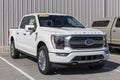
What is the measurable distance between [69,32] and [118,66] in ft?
9.77

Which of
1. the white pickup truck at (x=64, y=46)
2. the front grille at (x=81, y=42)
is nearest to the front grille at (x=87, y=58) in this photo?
the white pickup truck at (x=64, y=46)

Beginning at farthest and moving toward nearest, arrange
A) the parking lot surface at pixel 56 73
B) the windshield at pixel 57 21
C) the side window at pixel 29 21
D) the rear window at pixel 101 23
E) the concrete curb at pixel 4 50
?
the rear window at pixel 101 23 < the concrete curb at pixel 4 50 < the side window at pixel 29 21 < the windshield at pixel 57 21 < the parking lot surface at pixel 56 73

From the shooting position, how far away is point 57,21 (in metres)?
10.1

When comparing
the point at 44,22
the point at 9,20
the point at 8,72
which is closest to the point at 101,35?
the point at 44,22

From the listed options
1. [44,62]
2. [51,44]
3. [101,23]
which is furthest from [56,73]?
[101,23]

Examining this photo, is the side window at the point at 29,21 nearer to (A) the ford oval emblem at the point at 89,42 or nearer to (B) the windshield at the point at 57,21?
(B) the windshield at the point at 57,21

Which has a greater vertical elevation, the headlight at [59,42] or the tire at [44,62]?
the headlight at [59,42]

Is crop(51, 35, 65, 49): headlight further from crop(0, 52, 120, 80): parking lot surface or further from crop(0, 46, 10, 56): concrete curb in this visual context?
crop(0, 46, 10, 56): concrete curb

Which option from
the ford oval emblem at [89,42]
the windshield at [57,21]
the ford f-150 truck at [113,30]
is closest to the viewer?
the ford oval emblem at [89,42]

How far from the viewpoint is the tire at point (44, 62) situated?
8539 mm

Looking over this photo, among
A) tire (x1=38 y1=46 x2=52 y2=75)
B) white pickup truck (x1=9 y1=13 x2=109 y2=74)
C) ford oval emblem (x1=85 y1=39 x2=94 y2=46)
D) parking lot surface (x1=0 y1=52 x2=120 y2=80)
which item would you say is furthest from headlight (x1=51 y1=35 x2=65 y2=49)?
parking lot surface (x1=0 y1=52 x2=120 y2=80)

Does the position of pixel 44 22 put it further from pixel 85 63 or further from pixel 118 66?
pixel 118 66

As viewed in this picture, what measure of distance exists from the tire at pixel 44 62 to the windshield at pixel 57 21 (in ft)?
3.92

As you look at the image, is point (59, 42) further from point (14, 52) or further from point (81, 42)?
point (14, 52)
